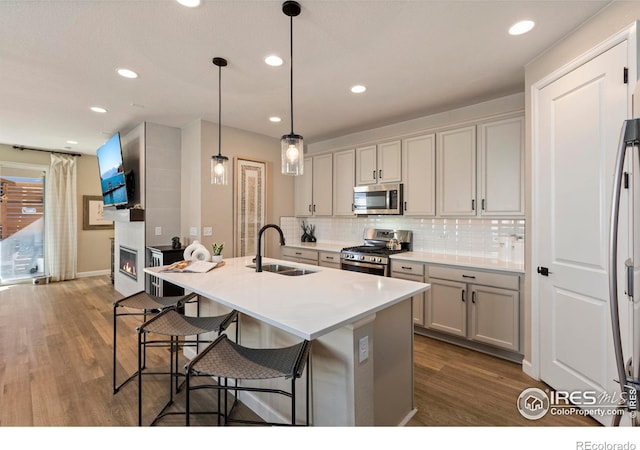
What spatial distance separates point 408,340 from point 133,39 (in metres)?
2.83

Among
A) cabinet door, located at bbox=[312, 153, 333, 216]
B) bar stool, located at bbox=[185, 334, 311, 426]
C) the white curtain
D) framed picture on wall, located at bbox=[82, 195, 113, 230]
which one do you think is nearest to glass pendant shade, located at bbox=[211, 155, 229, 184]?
bar stool, located at bbox=[185, 334, 311, 426]

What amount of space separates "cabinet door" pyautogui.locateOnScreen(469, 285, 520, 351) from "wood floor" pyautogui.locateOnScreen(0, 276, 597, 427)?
0.65ft

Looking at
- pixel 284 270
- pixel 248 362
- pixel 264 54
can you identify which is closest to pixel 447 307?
pixel 284 270

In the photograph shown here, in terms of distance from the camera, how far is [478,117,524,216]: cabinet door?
2.88m

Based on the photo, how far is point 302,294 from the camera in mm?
1740

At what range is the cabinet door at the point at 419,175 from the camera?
350 cm

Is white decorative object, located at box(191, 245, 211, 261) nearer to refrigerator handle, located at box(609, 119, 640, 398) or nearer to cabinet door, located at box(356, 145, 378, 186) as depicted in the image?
cabinet door, located at box(356, 145, 378, 186)

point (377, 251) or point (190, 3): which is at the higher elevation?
point (190, 3)

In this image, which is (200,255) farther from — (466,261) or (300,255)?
(466,261)

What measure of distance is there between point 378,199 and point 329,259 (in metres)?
1.04

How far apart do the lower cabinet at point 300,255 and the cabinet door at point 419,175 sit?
4.72 ft

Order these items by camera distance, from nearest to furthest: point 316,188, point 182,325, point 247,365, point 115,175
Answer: point 247,365, point 182,325, point 115,175, point 316,188

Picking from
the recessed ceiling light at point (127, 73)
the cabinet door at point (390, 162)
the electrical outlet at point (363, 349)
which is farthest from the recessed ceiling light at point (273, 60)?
the electrical outlet at point (363, 349)

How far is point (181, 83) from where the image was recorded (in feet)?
A: 9.57
